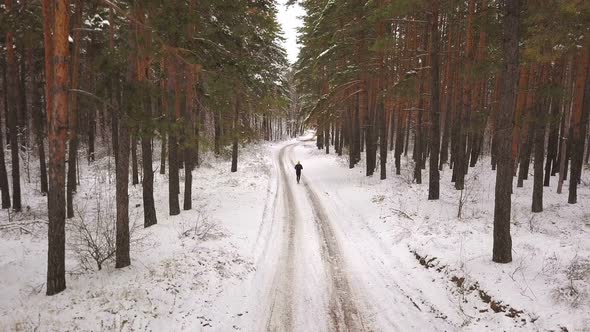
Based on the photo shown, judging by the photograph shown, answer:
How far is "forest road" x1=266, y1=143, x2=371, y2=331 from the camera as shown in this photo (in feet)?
23.7

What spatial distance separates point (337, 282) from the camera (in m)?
8.88

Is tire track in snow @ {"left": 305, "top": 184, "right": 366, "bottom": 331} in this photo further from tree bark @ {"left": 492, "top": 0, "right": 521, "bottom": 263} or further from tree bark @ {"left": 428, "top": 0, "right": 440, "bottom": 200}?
tree bark @ {"left": 428, "top": 0, "right": 440, "bottom": 200}

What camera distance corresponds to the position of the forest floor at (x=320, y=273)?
6770 millimetres

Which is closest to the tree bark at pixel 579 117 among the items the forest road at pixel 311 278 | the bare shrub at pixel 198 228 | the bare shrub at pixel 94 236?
the forest road at pixel 311 278

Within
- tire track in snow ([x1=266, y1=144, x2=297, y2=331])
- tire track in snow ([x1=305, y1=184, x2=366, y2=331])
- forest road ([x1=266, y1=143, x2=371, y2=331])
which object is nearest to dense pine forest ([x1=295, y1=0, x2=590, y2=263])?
tire track in snow ([x1=305, y1=184, x2=366, y2=331])

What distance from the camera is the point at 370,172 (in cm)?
2214

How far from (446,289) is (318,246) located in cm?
423

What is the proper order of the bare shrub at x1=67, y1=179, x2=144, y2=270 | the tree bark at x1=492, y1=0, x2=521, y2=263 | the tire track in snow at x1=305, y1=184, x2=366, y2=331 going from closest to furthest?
the tire track in snow at x1=305, y1=184, x2=366, y2=331
the tree bark at x1=492, y1=0, x2=521, y2=263
the bare shrub at x1=67, y1=179, x2=144, y2=270

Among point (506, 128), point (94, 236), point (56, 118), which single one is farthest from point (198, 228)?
point (506, 128)

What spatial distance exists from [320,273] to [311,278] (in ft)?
1.29

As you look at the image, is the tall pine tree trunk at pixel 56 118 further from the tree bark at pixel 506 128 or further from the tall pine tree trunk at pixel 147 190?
the tree bark at pixel 506 128

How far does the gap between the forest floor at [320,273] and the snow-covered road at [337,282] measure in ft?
0.12

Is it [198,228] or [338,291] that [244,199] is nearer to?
[198,228]

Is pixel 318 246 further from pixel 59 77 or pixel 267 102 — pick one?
pixel 59 77
